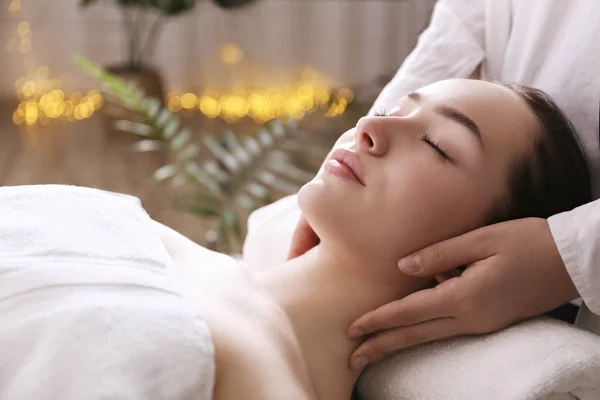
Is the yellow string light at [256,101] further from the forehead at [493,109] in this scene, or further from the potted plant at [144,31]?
the forehead at [493,109]

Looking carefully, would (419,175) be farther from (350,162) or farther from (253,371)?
(253,371)

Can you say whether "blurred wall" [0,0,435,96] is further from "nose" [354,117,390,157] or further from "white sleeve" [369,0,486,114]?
"nose" [354,117,390,157]

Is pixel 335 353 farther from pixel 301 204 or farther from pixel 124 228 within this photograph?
pixel 124 228

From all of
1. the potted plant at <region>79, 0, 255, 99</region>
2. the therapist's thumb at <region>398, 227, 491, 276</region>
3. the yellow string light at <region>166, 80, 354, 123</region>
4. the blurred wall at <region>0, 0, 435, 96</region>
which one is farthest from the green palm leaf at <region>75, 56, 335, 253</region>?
the blurred wall at <region>0, 0, 435, 96</region>

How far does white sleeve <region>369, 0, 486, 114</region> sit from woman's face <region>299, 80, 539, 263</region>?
31 cm

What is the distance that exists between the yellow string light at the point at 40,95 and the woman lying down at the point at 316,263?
11.1ft

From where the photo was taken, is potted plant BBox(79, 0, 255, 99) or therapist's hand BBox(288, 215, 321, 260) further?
potted plant BBox(79, 0, 255, 99)

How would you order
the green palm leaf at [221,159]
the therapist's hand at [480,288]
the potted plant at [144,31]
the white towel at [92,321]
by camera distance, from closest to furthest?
the white towel at [92,321], the therapist's hand at [480,288], the green palm leaf at [221,159], the potted plant at [144,31]

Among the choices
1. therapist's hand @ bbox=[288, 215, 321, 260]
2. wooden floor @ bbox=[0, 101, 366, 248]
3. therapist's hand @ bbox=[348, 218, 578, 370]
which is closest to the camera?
therapist's hand @ bbox=[348, 218, 578, 370]

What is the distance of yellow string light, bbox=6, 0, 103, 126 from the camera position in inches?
163

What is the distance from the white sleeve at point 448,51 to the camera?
50.3 inches

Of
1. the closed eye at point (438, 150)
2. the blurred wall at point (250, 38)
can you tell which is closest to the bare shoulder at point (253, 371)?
the closed eye at point (438, 150)

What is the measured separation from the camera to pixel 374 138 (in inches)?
37.3

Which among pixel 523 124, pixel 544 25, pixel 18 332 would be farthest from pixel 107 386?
pixel 544 25
